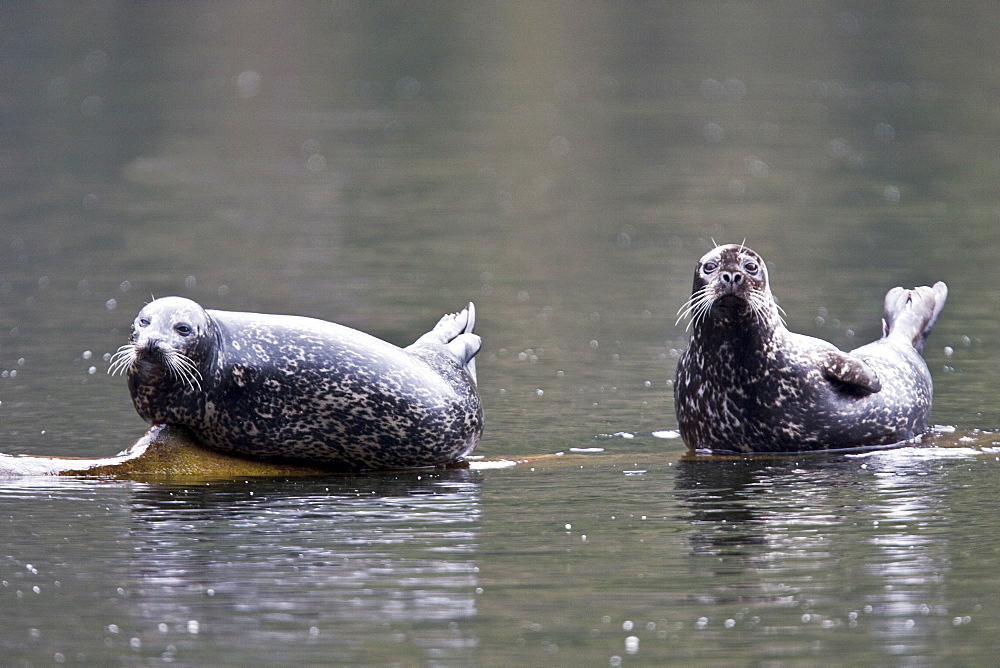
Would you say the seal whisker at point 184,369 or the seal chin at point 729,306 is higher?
the seal chin at point 729,306

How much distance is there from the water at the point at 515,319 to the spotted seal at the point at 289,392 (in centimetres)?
26

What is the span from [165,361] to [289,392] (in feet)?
2.22

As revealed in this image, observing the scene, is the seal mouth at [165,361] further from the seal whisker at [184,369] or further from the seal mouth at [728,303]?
the seal mouth at [728,303]

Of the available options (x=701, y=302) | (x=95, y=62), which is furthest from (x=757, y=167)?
(x=95, y=62)

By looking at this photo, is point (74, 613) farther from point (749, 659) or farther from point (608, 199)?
point (608, 199)

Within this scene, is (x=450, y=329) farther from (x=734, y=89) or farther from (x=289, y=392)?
(x=734, y=89)

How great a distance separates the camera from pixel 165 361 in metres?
8.66

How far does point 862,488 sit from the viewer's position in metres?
8.50

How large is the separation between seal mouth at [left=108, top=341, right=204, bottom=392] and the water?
0.55 metres

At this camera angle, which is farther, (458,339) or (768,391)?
(458,339)

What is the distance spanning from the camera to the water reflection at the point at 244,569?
20.2 feet

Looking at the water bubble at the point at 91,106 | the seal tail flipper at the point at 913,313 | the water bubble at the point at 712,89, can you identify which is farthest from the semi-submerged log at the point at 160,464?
the water bubble at the point at 712,89

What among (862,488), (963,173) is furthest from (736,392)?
(963,173)

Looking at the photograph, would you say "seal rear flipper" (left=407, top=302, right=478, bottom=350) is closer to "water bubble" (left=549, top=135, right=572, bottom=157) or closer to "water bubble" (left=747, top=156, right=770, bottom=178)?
"water bubble" (left=747, top=156, right=770, bottom=178)
